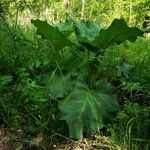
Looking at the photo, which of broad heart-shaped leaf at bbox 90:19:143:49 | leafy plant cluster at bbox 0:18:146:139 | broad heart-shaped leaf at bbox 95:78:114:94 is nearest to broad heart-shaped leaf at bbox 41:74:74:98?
leafy plant cluster at bbox 0:18:146:139

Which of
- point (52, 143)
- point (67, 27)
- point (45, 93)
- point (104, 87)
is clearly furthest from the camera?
point (67, 27)

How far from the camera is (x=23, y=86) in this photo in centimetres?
Answer: 272

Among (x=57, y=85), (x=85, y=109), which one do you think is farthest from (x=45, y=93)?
(x=85, y=109)

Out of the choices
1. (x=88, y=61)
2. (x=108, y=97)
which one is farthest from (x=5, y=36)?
(x=108, y=97)

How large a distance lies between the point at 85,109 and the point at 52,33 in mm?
581

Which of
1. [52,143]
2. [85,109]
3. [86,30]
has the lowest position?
[52,143]

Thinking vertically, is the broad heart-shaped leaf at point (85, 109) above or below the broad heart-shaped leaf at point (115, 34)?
below

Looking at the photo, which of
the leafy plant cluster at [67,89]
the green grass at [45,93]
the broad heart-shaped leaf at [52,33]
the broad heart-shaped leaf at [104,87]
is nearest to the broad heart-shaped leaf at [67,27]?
the leafy plant cluster at [67,89]

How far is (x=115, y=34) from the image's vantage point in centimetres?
268

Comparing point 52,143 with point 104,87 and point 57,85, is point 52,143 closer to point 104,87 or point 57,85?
point 57,85

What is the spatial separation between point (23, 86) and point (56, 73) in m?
0.28

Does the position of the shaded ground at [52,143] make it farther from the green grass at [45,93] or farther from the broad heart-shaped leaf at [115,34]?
the broad heart-shaped leaf at [115,34]

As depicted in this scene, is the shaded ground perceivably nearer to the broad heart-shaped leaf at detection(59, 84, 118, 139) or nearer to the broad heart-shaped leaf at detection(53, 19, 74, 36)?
the broad heart-shaped leaf at detection(59, 84, 118, 139)

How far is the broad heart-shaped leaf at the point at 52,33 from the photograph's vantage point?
268cm
